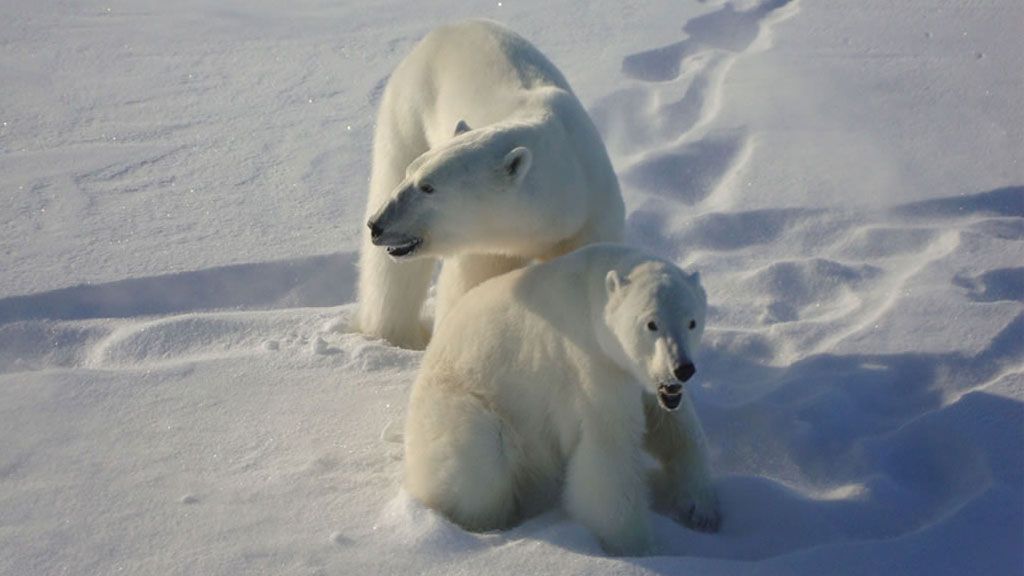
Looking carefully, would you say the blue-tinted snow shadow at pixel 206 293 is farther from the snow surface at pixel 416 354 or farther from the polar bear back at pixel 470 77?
the polar bear back at pixel 470 77

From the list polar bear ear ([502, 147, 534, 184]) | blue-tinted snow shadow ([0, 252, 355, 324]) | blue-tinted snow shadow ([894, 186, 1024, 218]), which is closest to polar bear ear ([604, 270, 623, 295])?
polar bear ear ([502, 147, 534, 184])

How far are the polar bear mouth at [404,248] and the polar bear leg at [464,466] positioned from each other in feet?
1.78

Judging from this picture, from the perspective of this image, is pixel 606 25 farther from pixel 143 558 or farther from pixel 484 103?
pixel 143 558

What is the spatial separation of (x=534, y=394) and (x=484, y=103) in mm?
1324

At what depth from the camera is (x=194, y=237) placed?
5.52 meters

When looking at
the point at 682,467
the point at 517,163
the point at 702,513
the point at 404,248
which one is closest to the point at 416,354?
the point at 404,248

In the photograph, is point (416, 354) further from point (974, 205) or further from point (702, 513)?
point (974, 205)

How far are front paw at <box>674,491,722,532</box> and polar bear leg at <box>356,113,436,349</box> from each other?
1.79 metres

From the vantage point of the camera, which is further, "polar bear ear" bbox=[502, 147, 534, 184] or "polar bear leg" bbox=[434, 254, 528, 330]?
"polar bear leg" bbox=[434, 254, 528, 330]

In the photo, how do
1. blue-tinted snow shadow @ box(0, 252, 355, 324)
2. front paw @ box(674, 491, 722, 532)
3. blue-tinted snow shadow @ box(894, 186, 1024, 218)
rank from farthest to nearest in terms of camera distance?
blue-tinted snow shadow @ box(894, 186, 1024, 218), blue-tinted snow shadow @ box(0, 252, 355, 324), front paw @ box(674, 491, 722, 532)

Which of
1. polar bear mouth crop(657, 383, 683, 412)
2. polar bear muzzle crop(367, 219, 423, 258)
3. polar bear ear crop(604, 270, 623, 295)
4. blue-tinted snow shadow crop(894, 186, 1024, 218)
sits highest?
polar bear ear crop(604, 270, 623, 295)

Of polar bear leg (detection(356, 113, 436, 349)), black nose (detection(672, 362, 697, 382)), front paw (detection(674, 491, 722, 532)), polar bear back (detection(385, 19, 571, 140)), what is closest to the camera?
black nose (detection(672, 362, 697, 382))

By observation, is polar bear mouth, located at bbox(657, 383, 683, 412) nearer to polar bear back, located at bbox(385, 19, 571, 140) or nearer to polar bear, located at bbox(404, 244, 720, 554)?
polar bear, located at bbox(404, 244, 720, 554)

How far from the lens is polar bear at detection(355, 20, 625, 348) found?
3541 millimetres
